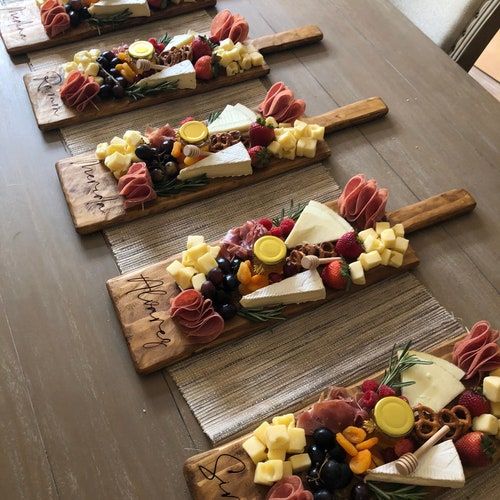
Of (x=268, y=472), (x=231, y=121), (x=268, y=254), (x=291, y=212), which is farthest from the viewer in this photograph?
(x=231, y=121)

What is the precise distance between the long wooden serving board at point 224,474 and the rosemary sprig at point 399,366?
0.56 feet

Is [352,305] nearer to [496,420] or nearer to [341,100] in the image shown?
[496,420]

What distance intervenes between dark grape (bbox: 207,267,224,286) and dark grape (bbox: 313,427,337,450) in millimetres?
320

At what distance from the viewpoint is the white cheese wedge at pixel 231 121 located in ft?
4.26

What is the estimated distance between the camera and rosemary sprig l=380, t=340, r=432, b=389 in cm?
97

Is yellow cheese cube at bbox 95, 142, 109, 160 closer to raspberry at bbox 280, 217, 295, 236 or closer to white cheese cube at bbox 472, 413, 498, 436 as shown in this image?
raspberry at bbox 280, 217, 295, 236

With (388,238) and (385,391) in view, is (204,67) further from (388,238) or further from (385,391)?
(385,391)

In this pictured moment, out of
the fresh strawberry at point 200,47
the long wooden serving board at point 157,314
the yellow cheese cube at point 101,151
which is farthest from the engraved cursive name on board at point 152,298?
the fresh strawberry at point 200,47

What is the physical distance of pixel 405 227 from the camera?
1208 millimetres

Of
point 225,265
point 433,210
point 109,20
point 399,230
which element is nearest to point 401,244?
point 399,230

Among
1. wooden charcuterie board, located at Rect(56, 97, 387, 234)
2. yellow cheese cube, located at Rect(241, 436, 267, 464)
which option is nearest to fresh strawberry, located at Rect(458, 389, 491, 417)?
yellow cheese cube, located at Rect(241, 436, 267, 464)

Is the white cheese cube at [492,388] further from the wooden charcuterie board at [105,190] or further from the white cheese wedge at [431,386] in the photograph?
the wooden charcuterie board at [105,190]

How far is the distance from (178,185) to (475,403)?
2.36 ft

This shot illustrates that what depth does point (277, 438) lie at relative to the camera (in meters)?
0.87
